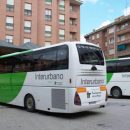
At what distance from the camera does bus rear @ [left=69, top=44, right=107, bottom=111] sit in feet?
35.0

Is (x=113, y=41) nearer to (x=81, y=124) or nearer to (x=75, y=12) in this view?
(x=75, y=12)

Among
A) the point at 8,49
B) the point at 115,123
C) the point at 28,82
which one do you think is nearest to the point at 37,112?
the point at 28,82

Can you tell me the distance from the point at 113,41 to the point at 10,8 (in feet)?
104

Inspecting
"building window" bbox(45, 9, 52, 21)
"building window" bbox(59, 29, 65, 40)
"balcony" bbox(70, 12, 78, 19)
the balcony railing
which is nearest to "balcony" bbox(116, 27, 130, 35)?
"balcony" bbox(70, 12, 78, 19)

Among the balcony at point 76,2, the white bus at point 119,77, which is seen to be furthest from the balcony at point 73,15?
the white bus at point 119,77

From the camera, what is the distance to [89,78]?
36.4ft

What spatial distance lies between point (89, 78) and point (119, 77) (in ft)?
31.6

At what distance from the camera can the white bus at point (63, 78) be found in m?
10.6

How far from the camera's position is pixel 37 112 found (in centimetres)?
1257

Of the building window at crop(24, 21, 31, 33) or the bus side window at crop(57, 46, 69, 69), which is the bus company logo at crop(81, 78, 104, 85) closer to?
the bus side window at crop(57, 46, 69, 69)

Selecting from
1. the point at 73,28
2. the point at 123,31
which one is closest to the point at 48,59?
the point at 73,28

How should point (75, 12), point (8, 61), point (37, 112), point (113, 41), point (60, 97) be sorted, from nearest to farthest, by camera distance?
point (60, 97) < point (37, 112) < point (8, 61) < point (75, 12) < point (113, 41)

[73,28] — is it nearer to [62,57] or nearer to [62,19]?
[62,19]

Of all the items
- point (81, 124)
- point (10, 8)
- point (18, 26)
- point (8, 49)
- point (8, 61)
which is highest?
point (10, 8)
